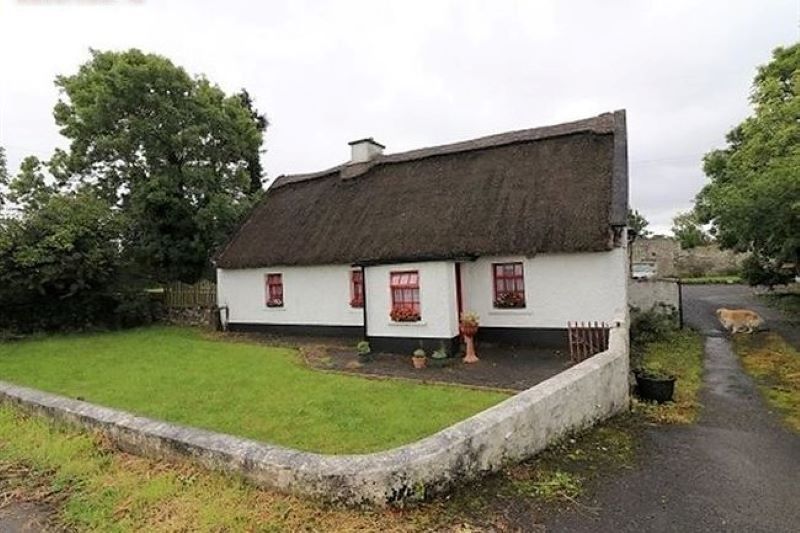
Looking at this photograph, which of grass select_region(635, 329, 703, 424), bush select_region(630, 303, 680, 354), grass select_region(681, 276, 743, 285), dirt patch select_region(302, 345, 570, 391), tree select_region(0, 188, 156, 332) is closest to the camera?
grass select_region(635, 329, 703, 424)

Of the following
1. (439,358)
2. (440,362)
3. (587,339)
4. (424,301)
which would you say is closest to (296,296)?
(424,301)

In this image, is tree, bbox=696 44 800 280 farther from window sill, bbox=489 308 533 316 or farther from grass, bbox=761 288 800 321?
window sill, bbox=489 308 533 316

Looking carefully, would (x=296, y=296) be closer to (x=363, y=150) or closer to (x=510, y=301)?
(x=363, y=150)

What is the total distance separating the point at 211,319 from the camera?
18734mm

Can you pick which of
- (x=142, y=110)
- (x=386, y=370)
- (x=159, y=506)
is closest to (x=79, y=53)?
(x=142, y=110)

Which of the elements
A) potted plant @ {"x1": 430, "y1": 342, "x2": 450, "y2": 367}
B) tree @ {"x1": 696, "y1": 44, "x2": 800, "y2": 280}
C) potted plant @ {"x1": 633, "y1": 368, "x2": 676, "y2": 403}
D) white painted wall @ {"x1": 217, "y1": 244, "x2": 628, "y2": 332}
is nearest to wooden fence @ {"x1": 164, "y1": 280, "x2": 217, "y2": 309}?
white painted wall @ {"x1": 217, "y1": 244, "x2": 628, "y2": 332}

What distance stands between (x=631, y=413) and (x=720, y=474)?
7.53 feet

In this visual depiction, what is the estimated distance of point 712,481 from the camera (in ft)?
16.3

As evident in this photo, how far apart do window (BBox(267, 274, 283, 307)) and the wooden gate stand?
9872 millimetres

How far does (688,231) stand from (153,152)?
54036 mm

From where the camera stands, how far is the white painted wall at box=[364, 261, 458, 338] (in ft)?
39.2

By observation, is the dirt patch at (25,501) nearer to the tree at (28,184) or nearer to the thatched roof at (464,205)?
the thatched roof at (464,205)

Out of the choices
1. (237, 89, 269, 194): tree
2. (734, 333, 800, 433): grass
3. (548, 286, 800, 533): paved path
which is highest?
(237, 89, 269, 194): tree

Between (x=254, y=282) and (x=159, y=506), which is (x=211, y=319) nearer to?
(x=254, y=282)
